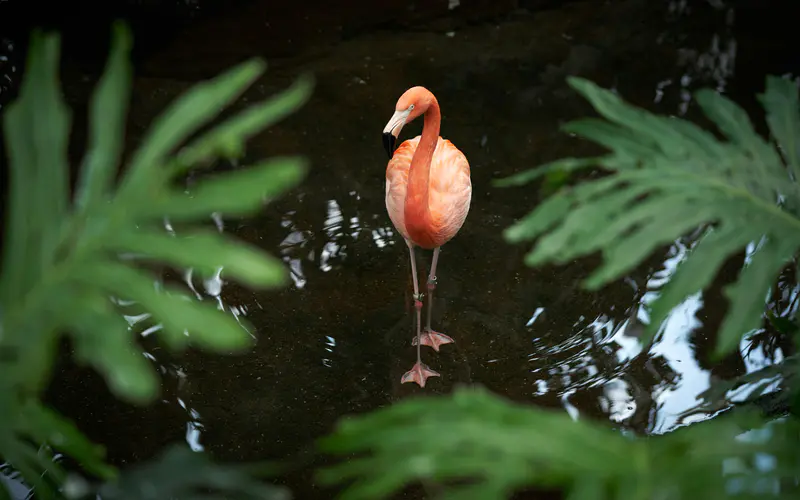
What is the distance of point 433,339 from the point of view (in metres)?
2.98

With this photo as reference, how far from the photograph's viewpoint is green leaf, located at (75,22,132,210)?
1.04m

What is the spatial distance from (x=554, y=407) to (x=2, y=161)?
2.73 meters

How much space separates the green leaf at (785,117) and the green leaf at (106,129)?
1.05m

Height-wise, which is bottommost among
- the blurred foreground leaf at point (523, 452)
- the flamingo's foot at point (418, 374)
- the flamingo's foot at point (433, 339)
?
the flamingo's foot at point (418, 374)

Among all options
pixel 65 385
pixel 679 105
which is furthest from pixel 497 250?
pixel 65 385

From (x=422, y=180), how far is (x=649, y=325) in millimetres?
1650

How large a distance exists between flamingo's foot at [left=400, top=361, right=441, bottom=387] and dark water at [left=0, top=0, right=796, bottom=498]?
3cm

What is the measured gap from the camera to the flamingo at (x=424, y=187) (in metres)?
2.72

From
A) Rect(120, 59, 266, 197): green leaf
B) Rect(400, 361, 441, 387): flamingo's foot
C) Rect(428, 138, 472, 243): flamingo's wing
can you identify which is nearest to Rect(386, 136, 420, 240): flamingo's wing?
Rect(428, 138, 472, 243): flamingo's wing

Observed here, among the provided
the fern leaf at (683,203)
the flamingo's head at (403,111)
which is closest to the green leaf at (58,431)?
the fern leaf at (683,203)

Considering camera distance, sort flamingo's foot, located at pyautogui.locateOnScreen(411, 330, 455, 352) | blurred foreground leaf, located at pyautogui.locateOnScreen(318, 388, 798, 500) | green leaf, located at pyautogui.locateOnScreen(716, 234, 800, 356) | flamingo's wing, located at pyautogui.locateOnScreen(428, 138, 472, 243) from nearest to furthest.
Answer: blurred foreground leaf, located at pyautogui.locateOnScreen(318, 388, 798, 500)
green leaf, located at pyautogui.locateOnScreen(716, 234, 800, 356)
flamingo's wing, located at pyautogui.locateOnScreen(428, 138, 472, 243)
flamingo's foot, located at pyautogui.locateOnScreen(411, 330, 455, 352)

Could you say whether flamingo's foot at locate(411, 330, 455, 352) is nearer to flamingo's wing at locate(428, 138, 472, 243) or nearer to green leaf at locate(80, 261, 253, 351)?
flamingo's wing at locate(428, 138, 472, 243)

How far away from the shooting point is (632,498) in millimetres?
957

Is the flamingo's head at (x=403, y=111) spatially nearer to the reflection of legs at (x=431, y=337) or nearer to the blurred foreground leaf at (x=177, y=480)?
the reflection of legs at (x=431, y=337)
